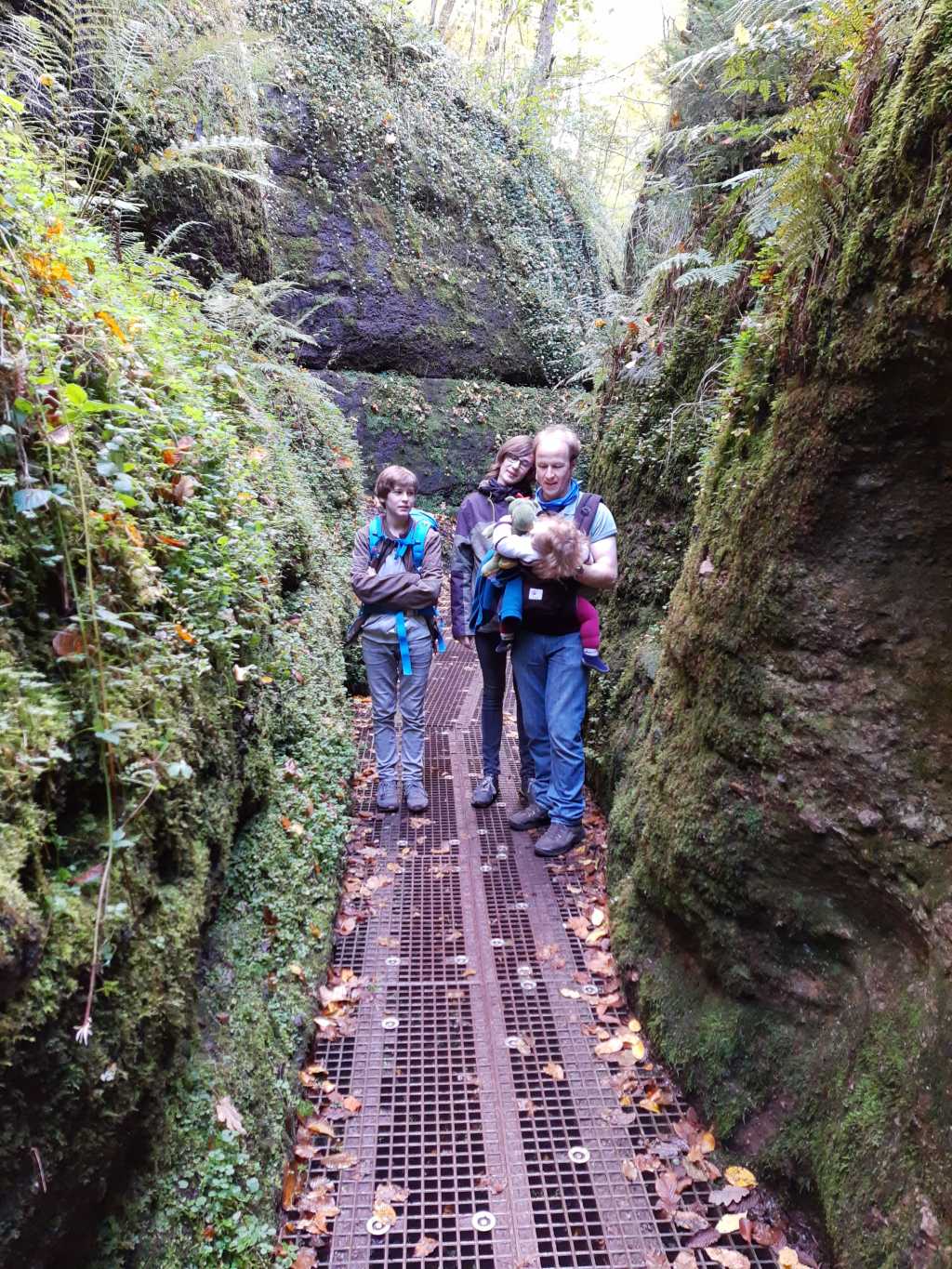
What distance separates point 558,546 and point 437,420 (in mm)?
9930

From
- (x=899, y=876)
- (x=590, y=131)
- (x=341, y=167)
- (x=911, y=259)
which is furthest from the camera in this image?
(x=590, y=131)

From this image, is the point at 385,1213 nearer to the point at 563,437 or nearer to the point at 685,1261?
the point at 685,1261

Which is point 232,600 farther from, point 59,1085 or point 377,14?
point 377,14

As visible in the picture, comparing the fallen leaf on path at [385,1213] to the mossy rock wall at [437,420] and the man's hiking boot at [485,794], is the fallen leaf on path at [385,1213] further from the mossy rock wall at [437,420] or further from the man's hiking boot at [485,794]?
the mossy rock wall at [437,420]

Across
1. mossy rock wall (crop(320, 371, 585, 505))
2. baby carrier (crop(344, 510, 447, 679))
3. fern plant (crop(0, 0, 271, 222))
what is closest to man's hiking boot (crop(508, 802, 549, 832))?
baby carrier (crop(344, 510, 447, 679))

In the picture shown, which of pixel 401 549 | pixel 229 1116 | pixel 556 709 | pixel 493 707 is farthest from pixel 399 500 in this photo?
pixel 229 1116

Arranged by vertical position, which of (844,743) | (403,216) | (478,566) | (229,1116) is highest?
(403,216)

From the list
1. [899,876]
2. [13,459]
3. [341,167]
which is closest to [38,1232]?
[13,459]

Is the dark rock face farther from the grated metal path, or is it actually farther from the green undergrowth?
the grated metal path

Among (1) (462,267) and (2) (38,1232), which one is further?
(1) (462,267)

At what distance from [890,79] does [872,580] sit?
1668mm

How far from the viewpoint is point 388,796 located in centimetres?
536

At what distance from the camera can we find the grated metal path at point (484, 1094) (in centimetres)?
251

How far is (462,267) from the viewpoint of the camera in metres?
14.5
